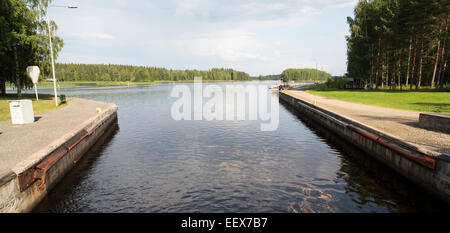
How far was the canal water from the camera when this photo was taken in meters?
8.97

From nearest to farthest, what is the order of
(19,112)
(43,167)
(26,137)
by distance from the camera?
(43,167) < (26,137) < (19,112)

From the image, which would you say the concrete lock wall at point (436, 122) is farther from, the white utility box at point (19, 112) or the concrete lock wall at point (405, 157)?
the white utility box at point (19, 112)

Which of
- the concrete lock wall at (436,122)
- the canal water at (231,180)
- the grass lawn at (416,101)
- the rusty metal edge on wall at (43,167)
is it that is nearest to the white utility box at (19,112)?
the canal water at (231,180)

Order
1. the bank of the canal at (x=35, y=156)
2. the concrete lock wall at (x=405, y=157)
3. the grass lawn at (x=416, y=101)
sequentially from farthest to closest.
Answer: the grass lawn at (x=416, y=101)
the concrete lock wall at (x=405, y=157)
the bank of the canal at (x=35, y=156)

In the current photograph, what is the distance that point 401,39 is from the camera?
45719 millimetres

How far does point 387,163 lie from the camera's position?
490 inches

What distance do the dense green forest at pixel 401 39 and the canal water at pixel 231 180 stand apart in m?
36.7

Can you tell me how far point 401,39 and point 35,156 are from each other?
55.5 metres

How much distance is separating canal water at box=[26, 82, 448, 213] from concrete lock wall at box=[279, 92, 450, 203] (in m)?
0.39

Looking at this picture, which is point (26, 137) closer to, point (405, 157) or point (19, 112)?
point (19, 112)

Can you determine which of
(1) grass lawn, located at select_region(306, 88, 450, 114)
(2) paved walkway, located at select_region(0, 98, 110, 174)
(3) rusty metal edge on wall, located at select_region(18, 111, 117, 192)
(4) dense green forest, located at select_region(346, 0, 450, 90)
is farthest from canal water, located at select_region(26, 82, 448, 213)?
(4) dense green forest, located at select_region(346, 0, 450, 90)

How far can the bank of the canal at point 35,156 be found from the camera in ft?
25.2

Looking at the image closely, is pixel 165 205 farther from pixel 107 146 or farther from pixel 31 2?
pixel 31 2

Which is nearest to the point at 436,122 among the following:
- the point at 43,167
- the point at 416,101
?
the point at 416,101
